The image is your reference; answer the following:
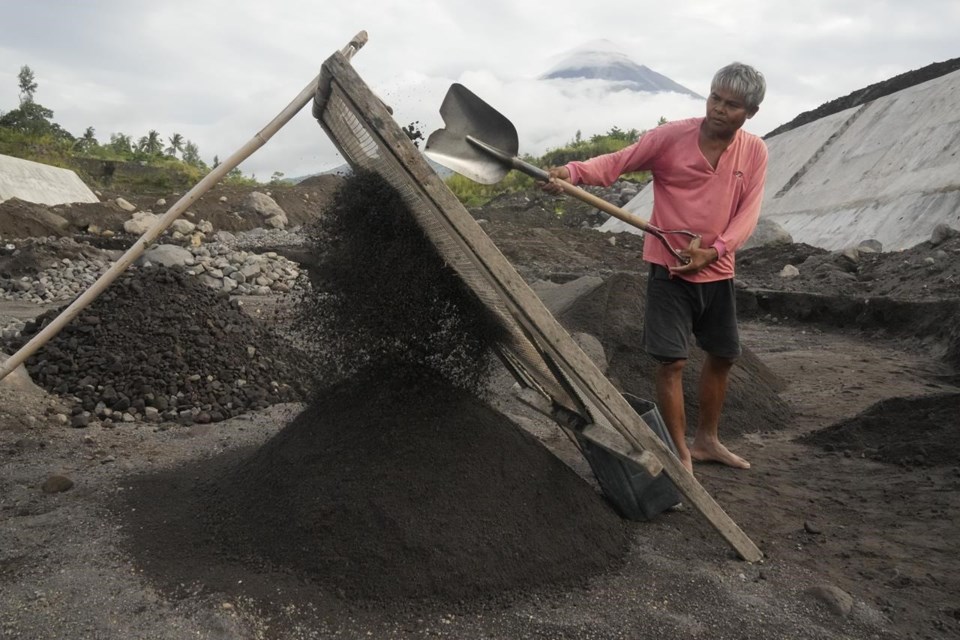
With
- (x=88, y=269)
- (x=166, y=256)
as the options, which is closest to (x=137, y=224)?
(x=88, y=269)

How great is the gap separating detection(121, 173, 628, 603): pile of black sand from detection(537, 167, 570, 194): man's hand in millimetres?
500

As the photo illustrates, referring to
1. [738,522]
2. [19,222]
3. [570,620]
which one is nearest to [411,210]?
[570,620]

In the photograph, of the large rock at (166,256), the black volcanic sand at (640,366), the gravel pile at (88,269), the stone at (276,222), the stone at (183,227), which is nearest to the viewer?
the black volcanic sand at (640,366)

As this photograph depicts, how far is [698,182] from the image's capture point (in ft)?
10.3

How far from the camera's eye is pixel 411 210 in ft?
8.92

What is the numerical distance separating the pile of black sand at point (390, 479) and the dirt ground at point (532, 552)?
2 cm

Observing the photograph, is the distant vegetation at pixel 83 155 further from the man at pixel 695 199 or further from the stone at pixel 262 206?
the man at pixel 695 199

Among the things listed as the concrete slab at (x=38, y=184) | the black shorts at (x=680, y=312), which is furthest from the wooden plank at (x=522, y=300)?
the concrete slab at (x=38, y=184)

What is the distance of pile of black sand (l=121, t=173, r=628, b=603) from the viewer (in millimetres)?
2436

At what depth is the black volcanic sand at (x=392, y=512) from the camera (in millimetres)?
2412

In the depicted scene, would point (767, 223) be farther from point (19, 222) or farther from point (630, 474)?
point (19, 222)

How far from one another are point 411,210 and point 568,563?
133 cm

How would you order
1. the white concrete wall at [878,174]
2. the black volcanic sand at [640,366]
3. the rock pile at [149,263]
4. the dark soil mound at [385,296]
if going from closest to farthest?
the dark soil mound at [385,296] → the black volcanic sand at [640,366] → the rock pile at [149,263] → the white concrete wall at [878,174]

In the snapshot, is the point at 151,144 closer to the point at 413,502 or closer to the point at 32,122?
the point at 32,122
